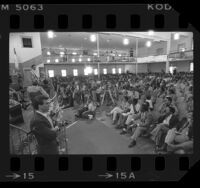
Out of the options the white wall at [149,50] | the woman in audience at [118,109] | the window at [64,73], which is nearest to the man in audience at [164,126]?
the woman in audience at [118,109]

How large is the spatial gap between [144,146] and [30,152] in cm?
191

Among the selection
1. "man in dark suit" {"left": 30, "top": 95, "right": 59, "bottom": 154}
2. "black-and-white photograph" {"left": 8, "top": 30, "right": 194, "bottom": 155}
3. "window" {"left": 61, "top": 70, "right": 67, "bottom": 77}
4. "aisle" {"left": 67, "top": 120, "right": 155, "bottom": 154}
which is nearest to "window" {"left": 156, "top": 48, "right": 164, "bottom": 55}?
"black-and-white photograph" {"left": 8, "top": 30, "right": 194, "bottom": 155}

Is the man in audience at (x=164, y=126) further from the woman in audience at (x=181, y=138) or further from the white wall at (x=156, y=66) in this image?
the white wall at (x=156, y=66)

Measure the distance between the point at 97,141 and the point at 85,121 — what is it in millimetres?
428

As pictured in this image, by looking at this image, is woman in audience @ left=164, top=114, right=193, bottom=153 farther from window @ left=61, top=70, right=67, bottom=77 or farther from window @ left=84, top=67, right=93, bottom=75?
window @ left=61, top=70, right=67, bottom=77

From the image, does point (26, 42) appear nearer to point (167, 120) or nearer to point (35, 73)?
point (35, 73)

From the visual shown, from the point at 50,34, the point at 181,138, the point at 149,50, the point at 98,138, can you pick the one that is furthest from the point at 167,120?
the point at 50,34

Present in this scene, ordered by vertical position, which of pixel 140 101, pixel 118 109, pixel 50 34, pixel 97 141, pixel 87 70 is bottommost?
pixel 97 141

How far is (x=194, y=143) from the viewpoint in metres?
2.29

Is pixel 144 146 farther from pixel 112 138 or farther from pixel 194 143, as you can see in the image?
pixel 194 143

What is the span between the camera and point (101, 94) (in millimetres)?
2836

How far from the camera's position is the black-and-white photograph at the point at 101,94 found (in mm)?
2336
